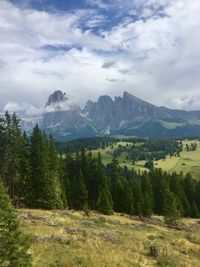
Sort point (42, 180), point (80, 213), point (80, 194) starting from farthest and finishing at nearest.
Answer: point (80, 194), point (42, 180), point (80, 213)

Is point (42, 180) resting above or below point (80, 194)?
above

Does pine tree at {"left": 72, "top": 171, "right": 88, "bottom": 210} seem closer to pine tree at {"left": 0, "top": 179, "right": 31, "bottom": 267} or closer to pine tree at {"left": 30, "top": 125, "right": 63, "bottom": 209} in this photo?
pine tree at {"left": 30, "top": 125, "right": 63, "bottom": 209}

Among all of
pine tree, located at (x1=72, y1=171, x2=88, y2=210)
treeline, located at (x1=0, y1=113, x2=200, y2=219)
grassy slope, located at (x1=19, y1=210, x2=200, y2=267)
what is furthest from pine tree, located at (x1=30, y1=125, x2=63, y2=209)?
grassy slope, located at (x1=19, y1=210, x2=200, y2=267)

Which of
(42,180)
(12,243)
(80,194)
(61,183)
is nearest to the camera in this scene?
(12,243)

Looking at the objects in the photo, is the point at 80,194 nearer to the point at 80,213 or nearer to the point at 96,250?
the point at 80,213

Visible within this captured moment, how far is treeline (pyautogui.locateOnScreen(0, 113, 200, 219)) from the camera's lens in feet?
242

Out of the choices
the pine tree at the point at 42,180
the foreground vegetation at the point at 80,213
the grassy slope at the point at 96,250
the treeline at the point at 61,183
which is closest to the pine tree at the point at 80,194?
the treeline at the point at 61,183

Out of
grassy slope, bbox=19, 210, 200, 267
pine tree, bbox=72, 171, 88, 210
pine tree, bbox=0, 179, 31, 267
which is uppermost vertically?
pine tree, bbox=0, 179, 31, 267

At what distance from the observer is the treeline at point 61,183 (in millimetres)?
73688

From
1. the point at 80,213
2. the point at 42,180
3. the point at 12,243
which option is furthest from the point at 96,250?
the point at 42,180

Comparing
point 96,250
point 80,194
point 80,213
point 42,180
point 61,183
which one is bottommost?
point 80,194

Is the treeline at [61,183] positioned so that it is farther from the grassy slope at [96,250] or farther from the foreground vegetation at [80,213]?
the grassy slope at [96,250]

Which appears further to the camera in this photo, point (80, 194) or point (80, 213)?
point (80, 194)

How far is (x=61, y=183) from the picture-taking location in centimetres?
9231
